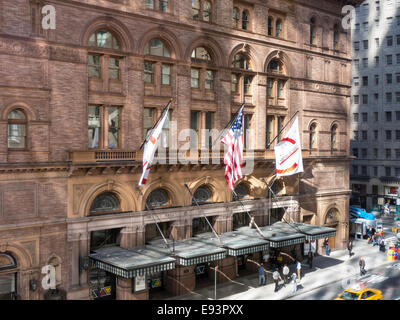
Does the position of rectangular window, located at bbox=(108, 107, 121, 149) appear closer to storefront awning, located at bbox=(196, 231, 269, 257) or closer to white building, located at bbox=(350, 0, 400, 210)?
storefront awning, located at bbox=(196, 231, 269, 257)

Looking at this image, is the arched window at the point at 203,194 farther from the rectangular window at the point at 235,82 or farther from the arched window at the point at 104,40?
the arched window at the point at 104,40

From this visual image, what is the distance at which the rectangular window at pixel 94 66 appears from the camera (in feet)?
90.9

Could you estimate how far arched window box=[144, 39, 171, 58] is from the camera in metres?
30.3

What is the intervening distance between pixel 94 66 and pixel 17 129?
6091 millimetres

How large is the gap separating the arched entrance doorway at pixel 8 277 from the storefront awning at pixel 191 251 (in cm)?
819

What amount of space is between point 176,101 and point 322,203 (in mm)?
18620

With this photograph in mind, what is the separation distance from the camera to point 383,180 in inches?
2872

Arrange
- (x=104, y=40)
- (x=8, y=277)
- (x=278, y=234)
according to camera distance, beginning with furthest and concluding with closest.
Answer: (x=278, y=234) → (x=104, y=40) → (x=8, y=277)

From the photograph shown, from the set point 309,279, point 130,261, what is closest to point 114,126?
point 130,261

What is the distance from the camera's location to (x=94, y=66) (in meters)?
28.0

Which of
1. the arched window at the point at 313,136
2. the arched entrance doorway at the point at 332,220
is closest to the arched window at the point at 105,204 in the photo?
the arched window at the point at 313,136

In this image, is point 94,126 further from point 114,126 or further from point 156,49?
point 156,49

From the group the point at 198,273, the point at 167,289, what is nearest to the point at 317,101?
the point at 198,273

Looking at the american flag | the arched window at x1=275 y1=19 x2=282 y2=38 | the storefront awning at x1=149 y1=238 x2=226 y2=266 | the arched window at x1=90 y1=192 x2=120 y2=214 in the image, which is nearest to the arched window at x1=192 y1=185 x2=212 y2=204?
the storefront awning at x1=149 y1=238 x2=226 y2=266
